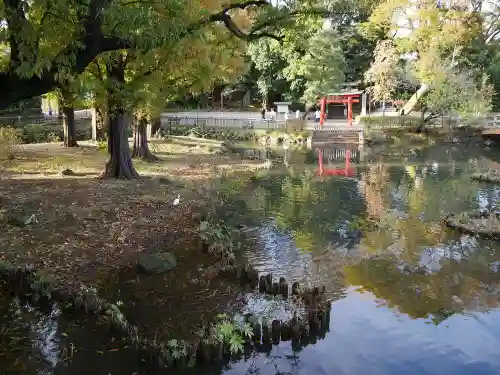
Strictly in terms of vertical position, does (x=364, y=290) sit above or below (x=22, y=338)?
below

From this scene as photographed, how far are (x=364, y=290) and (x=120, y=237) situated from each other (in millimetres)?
5277

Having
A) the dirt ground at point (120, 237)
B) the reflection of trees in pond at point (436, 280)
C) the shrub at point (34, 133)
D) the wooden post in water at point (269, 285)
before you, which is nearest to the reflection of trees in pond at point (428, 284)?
the reflection of trees in pond at point (436, 280)

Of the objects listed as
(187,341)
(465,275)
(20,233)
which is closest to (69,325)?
(187,341)

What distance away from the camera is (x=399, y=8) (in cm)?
3684

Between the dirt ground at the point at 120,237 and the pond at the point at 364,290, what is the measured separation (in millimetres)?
1161

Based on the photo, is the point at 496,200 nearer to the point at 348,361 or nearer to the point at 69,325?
the point at 348,361

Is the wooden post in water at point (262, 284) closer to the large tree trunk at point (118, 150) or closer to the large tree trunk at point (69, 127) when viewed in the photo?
the large tree trunk at point (118, 150)

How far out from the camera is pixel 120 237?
10.3 m

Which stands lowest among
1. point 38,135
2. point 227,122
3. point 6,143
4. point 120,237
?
point 120,237

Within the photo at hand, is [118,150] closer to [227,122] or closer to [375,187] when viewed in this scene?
[375,187]

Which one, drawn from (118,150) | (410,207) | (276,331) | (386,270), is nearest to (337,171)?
(410,207)

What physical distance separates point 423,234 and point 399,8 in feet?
96.9

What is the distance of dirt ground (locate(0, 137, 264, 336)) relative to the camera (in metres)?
7.99

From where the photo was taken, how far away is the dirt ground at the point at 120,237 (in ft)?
26.2
